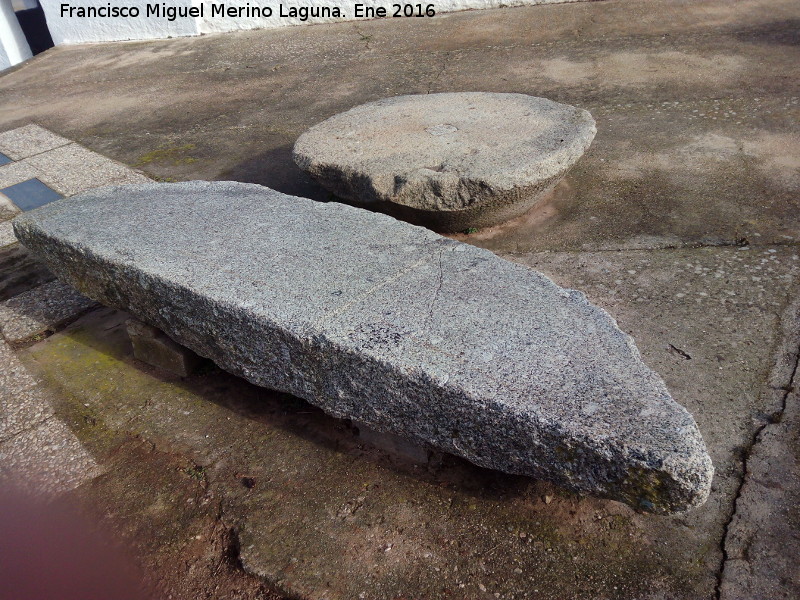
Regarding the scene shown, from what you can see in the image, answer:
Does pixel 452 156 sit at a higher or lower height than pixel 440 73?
higher

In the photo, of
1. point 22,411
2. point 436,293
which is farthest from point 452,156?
point 22,411

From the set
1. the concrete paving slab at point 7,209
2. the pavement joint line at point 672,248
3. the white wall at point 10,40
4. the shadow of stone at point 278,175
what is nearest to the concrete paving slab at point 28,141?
the concrete paving slab at point 7,209

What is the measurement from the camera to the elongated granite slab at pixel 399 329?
5.45 ft

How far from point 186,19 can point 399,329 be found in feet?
21.9

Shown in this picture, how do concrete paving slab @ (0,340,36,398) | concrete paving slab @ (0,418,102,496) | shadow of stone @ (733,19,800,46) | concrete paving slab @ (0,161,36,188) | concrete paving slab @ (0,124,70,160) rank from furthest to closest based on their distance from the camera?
shadow of stone @ (733,19,800,46)
concrete paving slab @ (0,124,70,160)
concrete paving slab @ (0,161,36,188)
concrete paving slab @ (0,340,36,398)
concrete paving slab @ (0,418,102,496)

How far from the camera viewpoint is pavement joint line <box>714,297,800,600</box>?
1795 mm

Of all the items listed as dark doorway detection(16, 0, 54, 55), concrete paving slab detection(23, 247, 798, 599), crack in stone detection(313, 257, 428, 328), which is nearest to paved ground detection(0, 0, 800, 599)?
concrete paving slab detection(23, 247, 798, 599)

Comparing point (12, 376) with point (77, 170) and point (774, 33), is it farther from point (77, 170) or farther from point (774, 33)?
point (774, 33)

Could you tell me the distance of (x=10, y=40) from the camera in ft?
25.8

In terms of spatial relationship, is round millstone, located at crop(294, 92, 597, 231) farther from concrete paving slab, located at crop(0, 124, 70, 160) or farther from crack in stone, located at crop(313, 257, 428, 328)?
concrete paving slab, located at crop(0, 124, 70, 160)

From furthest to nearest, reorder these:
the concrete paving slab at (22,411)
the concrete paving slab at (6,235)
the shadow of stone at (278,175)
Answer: the shadow of stone at (278,175)
the concrete paving slab at (6,235)
the concrete paving slab at (22,411)

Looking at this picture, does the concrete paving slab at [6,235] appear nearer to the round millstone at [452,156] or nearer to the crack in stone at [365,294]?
the round millstone at [452,156]

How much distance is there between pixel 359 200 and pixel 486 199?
0.62m

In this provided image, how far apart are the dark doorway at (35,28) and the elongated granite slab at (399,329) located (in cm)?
751
